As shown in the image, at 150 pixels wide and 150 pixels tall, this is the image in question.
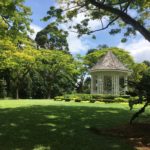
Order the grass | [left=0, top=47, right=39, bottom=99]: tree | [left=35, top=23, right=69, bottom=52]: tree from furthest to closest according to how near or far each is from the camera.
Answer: [left=35, top=23, right=69, bottom=52]: tree → [left=0, top=47, right=39, bottom=99]: tree → the grass

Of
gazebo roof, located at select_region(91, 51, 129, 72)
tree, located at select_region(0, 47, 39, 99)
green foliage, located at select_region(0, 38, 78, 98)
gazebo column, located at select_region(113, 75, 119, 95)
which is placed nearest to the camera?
gazebo roof, located at select_region(91, 51, 129, 72)

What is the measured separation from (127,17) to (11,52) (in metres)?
28.9

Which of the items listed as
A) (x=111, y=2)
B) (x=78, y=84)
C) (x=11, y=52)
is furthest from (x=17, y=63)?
(x=111, y=2)

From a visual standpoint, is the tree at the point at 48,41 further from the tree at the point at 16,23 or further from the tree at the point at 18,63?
the tree at the point at 16,23

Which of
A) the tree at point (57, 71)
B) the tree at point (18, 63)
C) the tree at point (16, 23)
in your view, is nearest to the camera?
the tree at point (16, 23)

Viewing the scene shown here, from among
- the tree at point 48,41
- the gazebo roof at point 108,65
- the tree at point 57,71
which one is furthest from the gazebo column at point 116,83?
the tree at point 48,41

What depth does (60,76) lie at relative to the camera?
59844 mm

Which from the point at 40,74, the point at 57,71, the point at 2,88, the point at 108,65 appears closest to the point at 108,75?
the point at 108,65

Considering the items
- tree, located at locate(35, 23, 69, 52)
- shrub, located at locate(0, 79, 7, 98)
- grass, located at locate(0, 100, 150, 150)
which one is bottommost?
grass, located at locate(0, 100, 150, 150)

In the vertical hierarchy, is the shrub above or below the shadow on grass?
above

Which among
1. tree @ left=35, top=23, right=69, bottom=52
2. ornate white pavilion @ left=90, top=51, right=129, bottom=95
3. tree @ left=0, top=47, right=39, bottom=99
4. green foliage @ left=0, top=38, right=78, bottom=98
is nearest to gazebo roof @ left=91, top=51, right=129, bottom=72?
ornate white pavilion @ left=90, top=51, right=129, bottom=95

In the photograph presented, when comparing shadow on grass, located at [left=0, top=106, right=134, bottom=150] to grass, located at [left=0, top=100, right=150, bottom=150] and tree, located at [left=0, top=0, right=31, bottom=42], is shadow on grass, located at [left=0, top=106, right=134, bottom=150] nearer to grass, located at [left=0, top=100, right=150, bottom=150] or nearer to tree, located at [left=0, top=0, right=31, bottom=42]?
grass, located at [left=0, top=100, right=150, bottom=150]

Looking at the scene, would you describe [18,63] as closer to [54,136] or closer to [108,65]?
[108,65]

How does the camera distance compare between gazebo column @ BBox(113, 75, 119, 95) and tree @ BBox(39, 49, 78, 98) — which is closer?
gazebo column @ BBox(113, 75, 119, 95)
